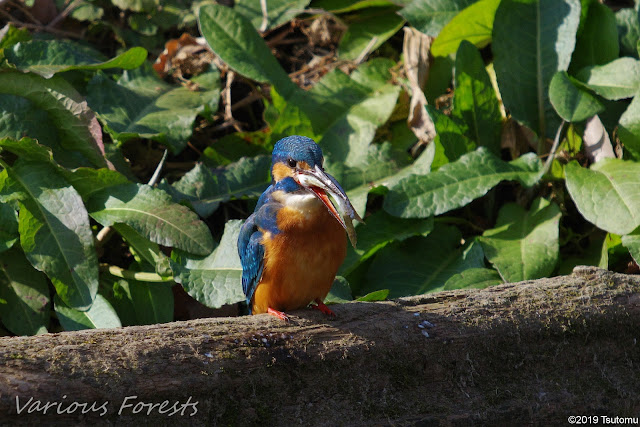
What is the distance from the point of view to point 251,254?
9.95 ft

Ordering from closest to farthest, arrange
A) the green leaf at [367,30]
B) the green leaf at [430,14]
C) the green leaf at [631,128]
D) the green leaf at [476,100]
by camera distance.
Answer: the green leaf at [631,128], the green leaf at [476,100], the green leaf at [430,14], the green leaf at [367,30]

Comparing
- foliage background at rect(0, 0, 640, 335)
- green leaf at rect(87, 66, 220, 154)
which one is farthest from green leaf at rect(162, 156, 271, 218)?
green leaf at rect(87, 66, 220, 154)

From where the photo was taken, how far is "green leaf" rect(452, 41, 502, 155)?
4.52m

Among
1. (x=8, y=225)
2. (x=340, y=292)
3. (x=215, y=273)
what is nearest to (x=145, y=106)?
(x=8, y=225)

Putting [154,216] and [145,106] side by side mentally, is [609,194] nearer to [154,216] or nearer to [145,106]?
[154,216]

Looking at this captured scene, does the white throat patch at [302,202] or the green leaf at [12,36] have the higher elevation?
the green leaf at [12,36]

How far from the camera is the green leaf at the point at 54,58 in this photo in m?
4.27

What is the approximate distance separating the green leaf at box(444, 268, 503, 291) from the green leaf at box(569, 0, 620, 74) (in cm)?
168

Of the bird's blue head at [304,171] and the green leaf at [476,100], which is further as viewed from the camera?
the green leaf at [476,100]

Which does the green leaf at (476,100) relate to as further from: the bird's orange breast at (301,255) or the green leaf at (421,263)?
the bird's orange breast at (301,255)

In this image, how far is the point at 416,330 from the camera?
9.15ft

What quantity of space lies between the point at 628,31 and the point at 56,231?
3810 millimetres

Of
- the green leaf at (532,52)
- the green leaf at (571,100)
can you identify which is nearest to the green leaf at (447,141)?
the green leaf at (532,52)

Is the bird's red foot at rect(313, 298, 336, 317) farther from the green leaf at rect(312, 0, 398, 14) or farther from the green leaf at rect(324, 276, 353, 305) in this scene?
the green leaf at rect(312, 0, 398, 14)
